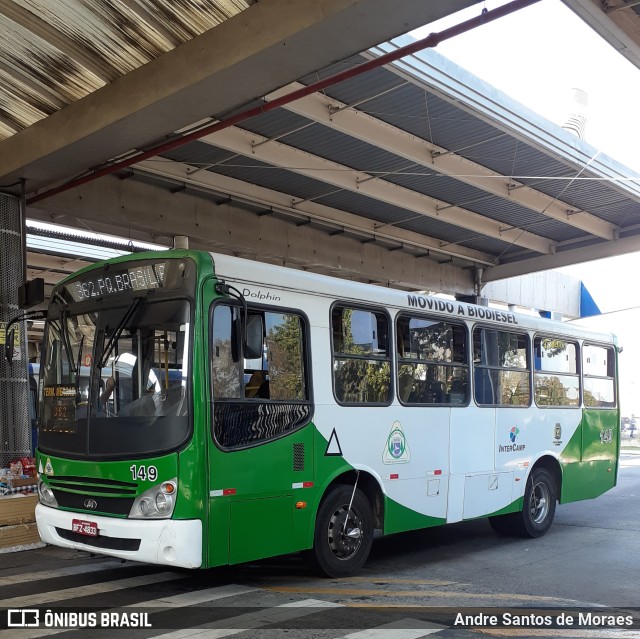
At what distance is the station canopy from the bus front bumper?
4.93m

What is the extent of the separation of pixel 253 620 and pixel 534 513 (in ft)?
19.9

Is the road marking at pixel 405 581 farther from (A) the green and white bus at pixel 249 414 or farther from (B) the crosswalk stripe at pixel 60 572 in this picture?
(B) the crosswalk stripe at pixel 60 572

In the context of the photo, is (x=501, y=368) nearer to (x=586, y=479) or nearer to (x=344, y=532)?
(x=586, y=479)

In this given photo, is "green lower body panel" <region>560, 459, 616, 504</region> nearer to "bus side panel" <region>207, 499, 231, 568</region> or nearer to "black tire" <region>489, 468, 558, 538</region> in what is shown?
"black tire" <region>489, 468, 558, 538</region>

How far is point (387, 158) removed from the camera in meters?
14.9

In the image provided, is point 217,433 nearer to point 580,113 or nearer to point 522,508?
point 522,508

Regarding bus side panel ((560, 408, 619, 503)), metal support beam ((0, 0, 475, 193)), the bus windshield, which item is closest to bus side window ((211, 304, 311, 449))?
the bus windshield

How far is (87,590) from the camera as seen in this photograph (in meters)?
7.46

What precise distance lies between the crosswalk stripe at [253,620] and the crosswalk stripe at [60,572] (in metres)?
2.55

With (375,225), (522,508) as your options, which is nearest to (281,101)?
(522,508)

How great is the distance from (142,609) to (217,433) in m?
1.60

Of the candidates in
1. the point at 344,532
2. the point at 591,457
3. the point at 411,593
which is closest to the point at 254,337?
the point at 344,532

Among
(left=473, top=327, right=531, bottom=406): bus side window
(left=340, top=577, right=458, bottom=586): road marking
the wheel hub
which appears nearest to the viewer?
(left=340, top=577, right=458, bottom=586): road marking

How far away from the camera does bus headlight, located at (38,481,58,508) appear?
771 cm
